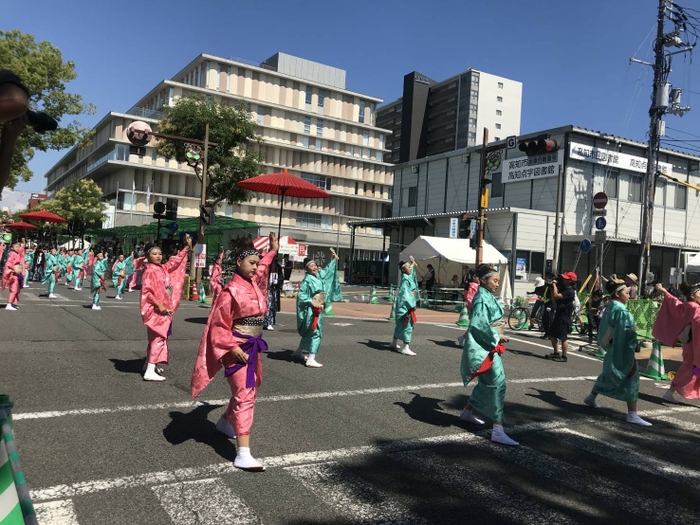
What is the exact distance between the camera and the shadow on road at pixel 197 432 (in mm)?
5008

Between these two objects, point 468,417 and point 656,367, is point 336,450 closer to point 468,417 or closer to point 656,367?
point 468,417

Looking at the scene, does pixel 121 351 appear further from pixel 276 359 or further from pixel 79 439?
pixel 79 439

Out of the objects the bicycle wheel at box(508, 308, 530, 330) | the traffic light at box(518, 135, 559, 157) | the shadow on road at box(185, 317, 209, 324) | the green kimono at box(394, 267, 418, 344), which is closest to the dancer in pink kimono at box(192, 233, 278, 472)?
the green kimono at box(394, 267, 418, 344)

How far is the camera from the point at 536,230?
1089 inches

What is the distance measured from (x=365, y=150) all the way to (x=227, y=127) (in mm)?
47004

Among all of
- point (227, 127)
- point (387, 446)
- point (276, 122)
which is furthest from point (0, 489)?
point (276, 122)

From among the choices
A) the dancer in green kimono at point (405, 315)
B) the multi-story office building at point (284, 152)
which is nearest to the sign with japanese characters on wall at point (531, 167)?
the dancer in green kimono at point (405, 315)

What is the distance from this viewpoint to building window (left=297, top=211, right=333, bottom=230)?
69562 millimetres

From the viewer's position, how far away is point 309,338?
918cm

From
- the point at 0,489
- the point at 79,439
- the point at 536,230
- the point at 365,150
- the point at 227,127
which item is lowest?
the point at 79,439

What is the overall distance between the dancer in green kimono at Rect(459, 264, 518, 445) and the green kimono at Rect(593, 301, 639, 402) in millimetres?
1872

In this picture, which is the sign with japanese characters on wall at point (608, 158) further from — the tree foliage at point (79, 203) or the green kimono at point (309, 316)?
the tree foliage at point (79, 203)

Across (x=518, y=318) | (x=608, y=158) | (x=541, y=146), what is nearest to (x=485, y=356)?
(x=541, y=146)

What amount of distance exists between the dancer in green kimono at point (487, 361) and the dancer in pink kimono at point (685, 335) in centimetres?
371
